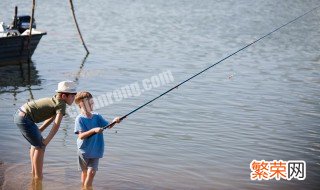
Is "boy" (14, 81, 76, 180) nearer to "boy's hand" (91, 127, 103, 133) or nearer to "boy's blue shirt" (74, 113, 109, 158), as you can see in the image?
"boy's blue shirt" (74, 113, 109, 158)

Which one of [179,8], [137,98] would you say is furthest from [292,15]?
[137,98]

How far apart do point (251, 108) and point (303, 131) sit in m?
2.35

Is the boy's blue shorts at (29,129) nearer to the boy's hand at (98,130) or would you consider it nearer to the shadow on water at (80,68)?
the boy's hand at (98,130)

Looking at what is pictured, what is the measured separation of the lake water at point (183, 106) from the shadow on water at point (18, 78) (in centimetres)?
4

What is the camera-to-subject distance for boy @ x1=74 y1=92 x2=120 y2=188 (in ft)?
21.1

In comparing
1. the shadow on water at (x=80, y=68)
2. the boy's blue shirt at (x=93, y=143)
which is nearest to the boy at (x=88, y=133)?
the boy's blue shirt at (x=93, y=143)

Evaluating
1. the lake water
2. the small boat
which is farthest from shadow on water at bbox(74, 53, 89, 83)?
the small boat

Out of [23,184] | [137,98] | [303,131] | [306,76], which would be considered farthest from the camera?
[306,76]

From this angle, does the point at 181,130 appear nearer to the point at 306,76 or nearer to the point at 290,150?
the point at 290,150

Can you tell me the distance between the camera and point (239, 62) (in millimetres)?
21469

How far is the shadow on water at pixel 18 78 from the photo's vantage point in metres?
16.2

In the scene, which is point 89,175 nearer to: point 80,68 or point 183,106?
point 183,106

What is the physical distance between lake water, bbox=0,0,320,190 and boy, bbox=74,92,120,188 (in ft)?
3.87

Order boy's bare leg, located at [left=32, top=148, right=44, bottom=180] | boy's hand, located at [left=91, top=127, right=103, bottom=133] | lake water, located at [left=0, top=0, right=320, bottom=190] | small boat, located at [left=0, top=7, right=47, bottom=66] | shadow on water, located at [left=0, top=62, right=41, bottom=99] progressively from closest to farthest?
boy's hand, located at [left=91, top=127, right=103, bottom=133] < boy's bare leg, located at [left=32, top=148, right=44, bottom=180] < lake water, located at [left=0, top=0, right=320, bottom=190] < shadow on water, located at [left=0, top=62, right=41, bottom=99] < small boat, located at [left=0, top=7, right=47, bottom=66]
